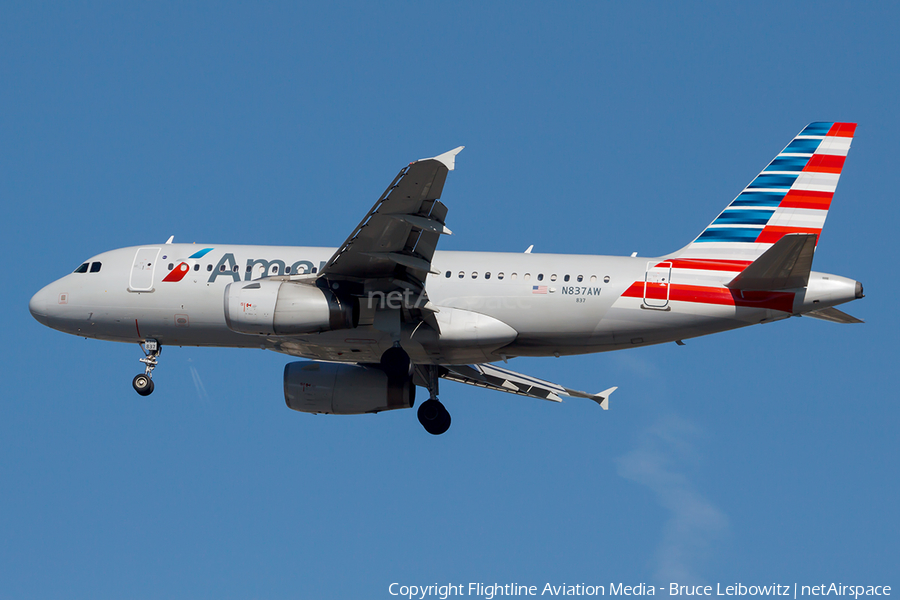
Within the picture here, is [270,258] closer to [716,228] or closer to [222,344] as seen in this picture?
[222,344]

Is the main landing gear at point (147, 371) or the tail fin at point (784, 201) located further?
the main landing gear at point (147, 371)

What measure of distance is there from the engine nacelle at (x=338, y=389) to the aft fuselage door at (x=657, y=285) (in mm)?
7949

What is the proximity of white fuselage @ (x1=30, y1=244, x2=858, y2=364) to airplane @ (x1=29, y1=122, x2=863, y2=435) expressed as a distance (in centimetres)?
4

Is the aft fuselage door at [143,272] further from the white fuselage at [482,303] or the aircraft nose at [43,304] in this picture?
the aircraft nose at [43,304]

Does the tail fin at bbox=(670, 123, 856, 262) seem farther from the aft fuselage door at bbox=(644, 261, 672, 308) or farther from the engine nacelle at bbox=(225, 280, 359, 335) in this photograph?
the engine nacelle at bbox=(225, 280, 359, 335)

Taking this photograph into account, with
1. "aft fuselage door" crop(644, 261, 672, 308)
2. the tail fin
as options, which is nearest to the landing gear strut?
"aft fuselage door" crop(644, 261, 672, 308)

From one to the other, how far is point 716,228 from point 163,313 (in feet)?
53.5

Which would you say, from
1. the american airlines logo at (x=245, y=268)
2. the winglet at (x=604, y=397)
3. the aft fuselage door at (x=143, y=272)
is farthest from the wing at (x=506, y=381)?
the aft fuselage door at (x=143, y=272)

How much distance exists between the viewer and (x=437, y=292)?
94.6 feet

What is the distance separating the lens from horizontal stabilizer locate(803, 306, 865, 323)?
1110 inches

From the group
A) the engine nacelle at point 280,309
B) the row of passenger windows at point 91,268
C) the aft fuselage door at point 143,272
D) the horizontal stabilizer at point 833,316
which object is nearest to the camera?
the engine nacelle at point 280,309

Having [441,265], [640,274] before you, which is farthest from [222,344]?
[640,274]

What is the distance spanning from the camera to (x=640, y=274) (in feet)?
92.7

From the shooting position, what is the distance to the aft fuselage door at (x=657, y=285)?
2792 centimetres
